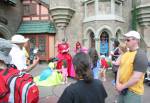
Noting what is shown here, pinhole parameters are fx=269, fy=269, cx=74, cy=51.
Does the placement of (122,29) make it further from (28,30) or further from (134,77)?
(134,77)

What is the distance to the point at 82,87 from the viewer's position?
8.29 feet

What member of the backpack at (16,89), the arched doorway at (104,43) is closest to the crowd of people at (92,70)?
the backpack at (16,89)

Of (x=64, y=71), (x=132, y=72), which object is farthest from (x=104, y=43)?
(x=132, y=72)

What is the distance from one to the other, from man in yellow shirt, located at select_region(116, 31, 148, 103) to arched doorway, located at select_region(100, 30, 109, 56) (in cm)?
1339

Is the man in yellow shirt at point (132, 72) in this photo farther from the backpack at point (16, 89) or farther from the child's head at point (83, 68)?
the backpack at point (16, 89)

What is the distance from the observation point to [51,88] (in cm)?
899

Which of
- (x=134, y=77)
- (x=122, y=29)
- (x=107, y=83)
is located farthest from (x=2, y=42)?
(x=122, y=29)

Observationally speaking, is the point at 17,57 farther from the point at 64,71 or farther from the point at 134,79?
the point at 64,71

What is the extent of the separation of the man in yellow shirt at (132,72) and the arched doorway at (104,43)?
13388mm

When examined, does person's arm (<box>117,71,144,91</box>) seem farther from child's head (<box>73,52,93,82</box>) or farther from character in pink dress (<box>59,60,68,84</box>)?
character in pink dress (<box>59,60,68,84</box>)

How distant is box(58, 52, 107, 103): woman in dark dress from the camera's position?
2.47 meters

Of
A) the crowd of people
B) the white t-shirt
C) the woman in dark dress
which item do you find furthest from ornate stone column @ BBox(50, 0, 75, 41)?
the woman in dark dress

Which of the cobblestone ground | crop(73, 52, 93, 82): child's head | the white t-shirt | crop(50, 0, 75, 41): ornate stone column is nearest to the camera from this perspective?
crop(73, 52, 93, 82): child's head

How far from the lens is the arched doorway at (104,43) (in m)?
17.3
